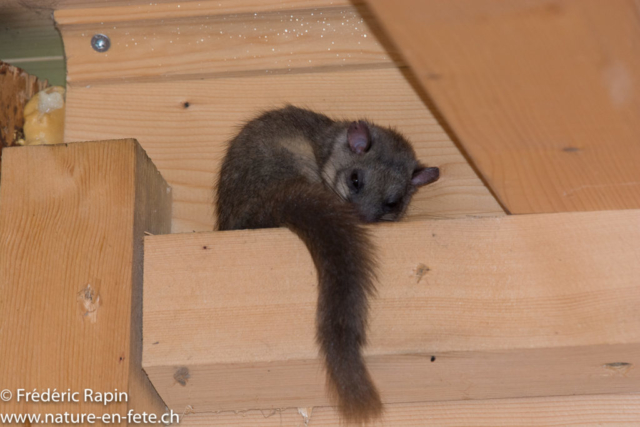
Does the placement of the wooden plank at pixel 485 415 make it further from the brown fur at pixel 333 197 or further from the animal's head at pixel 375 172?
the animal's head at pixel 375 172

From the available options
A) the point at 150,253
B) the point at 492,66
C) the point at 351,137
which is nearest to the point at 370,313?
the point at 150,253

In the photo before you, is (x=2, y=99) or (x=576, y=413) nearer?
(x=576, y=413)

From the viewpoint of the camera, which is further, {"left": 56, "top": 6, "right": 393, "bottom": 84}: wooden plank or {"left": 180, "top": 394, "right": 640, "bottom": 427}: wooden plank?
{"left": 56, "top": 6, "right": 393, "bottom": 84}: wooden plank

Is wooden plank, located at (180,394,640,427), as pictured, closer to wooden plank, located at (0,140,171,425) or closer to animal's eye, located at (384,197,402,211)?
wooden plank, located at (0,140,171,425)

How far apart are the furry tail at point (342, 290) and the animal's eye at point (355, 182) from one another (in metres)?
1.13

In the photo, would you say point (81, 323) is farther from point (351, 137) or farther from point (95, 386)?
point (351, 137)

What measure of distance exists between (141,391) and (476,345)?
100 centimetres

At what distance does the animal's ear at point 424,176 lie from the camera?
2895mm

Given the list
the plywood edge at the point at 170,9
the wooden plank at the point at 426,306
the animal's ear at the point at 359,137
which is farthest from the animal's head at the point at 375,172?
the wooden plank at the point at 426,306

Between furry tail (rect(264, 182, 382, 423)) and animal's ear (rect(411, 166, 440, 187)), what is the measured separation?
668 millimetres

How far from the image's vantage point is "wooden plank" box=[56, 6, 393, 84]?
9.89 ft

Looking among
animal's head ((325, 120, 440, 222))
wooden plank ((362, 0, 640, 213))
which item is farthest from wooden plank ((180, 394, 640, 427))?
animal's head ((325, 120, 440, 222))

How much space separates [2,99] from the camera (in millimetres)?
3080

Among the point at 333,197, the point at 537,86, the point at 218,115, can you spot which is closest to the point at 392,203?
the point at 218,115
